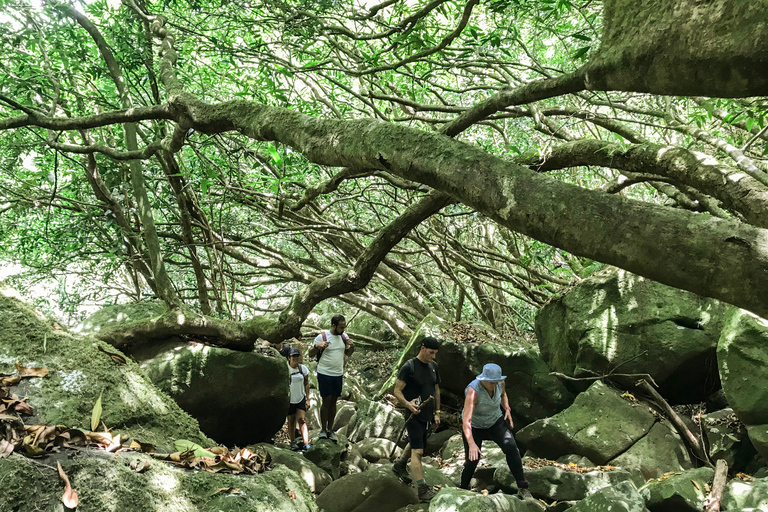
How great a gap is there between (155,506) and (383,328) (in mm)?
14902

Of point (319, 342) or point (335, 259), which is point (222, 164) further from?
point (335, 259)

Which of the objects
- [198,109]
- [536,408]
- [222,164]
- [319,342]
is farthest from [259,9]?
[536,408]

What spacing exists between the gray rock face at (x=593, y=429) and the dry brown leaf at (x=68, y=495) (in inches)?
263

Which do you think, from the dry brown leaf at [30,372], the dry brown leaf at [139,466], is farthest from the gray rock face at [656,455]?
the dry brown leaf at [30,372]

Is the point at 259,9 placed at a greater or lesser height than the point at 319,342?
greater

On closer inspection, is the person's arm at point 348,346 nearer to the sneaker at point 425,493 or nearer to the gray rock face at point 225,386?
the gray rock face at point 225,386

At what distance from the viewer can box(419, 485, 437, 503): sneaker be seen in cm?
583

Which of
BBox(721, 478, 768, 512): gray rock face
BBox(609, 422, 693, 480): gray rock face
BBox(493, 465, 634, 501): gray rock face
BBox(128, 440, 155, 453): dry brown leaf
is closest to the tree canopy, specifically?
BBox(128, 440, 155, 453): dry brown leaf

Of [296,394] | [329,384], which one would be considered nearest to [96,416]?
[329,384]

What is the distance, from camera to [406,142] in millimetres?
2434

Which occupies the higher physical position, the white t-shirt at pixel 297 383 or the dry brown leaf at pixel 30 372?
the dry brown leaf at pixel 30 372

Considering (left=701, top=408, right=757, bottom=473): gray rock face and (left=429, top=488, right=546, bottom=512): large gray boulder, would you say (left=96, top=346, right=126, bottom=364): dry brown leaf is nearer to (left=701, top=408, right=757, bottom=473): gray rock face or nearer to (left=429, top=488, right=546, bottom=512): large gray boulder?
(left=429, top=488, right=546, bottom=512): large gray boulder

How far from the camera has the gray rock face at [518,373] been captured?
29.5ft

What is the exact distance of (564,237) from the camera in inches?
72.6
